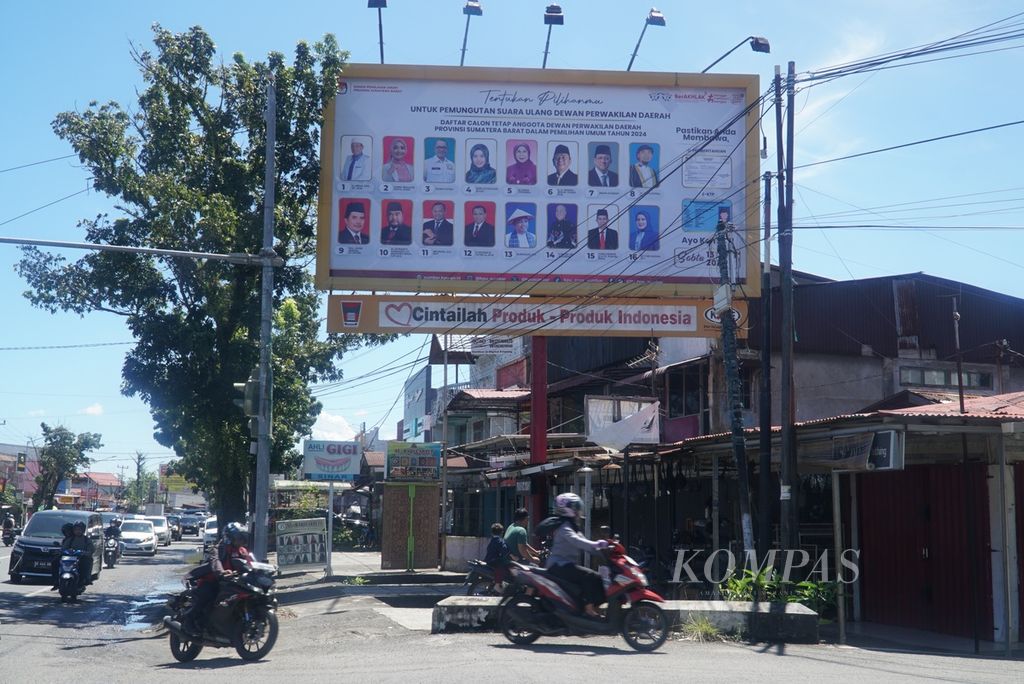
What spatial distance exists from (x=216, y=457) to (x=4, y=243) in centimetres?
1073

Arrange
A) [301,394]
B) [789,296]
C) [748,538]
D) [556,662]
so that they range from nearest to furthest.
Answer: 1. [556,662]
2. [748,538]
3. [789,296]
4. [301,394]

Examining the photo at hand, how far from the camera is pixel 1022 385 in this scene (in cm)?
2903

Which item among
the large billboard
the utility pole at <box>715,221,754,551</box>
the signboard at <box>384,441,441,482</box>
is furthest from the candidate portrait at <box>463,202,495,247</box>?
the signboard at <box>384,441,441,482</box>

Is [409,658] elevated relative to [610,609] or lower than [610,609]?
lower

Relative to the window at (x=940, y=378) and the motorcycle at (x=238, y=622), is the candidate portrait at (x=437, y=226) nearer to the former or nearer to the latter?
the motorcycle at (x=238, y=622)

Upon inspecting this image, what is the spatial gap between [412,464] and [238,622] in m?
15.0

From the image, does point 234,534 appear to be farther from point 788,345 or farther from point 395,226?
point 395,226

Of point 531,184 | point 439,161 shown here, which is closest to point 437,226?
point 439,161

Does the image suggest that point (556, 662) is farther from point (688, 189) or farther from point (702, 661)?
point (688, 189)

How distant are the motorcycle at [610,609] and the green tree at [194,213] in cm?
1156

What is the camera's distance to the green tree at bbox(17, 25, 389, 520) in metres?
21.1

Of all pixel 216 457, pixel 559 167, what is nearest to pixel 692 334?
pixel 559 167

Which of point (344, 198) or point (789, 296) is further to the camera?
point (344, 198)

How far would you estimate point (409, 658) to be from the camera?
10719mm
